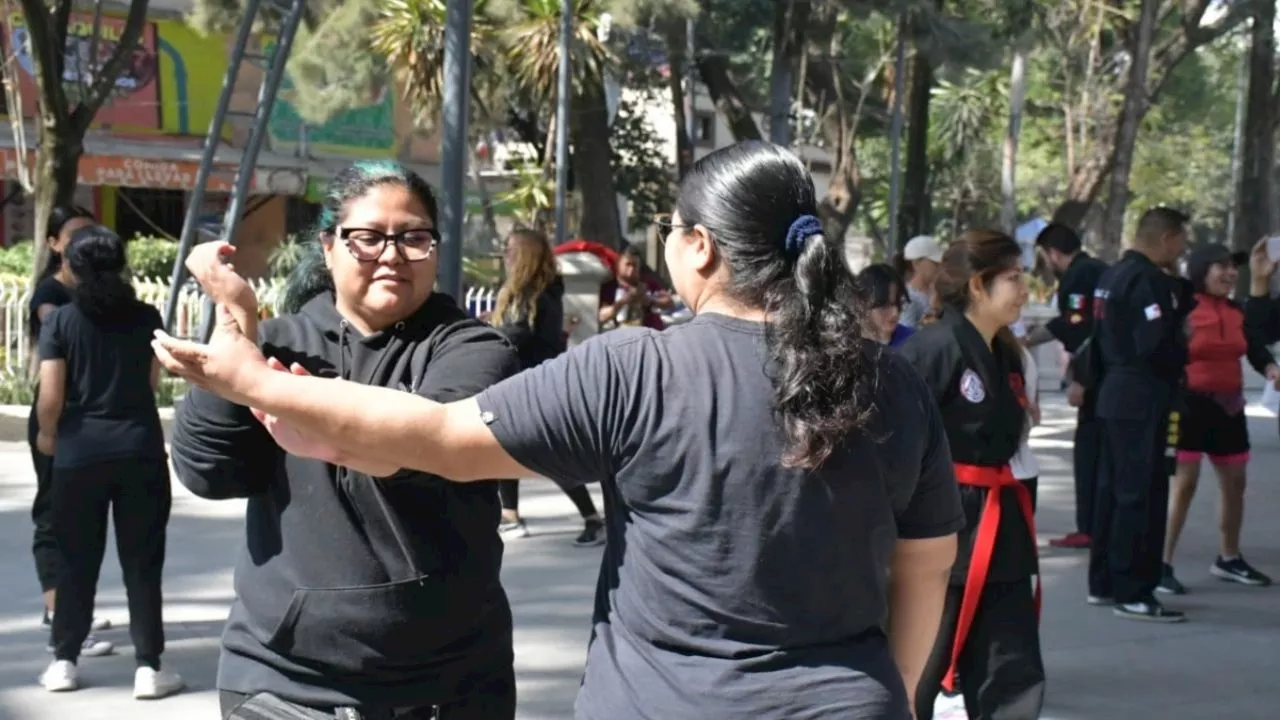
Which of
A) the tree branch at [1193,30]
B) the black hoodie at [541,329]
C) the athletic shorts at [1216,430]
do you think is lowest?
the athletic shorts at [1216,430]

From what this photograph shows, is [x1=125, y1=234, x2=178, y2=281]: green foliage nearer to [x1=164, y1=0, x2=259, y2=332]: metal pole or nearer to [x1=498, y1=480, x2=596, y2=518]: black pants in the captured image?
[x1=164, y1=0, x2=259, y2=332]: metal pole

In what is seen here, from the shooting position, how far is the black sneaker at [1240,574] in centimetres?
846

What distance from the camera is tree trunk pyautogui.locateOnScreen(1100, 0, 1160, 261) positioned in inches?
850

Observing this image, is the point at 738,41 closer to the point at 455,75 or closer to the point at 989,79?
the point at 455,75

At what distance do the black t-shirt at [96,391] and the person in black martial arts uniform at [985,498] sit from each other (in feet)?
8.95

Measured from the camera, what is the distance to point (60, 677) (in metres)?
6.11

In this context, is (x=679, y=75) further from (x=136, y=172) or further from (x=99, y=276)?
(x=99, y=276)

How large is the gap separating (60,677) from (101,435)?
3.07 ft

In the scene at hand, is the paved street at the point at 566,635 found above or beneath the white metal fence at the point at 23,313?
beneath

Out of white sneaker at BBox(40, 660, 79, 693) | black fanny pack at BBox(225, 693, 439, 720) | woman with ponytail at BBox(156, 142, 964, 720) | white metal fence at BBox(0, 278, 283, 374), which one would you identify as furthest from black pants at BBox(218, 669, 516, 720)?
white metal fence at BBox(0, 278, 283, 374)

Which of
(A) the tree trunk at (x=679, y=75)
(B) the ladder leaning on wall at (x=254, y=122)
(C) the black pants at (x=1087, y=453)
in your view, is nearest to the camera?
(C) the black pants at (x=1087, y=453)

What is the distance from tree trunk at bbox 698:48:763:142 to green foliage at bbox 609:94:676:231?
5323mm

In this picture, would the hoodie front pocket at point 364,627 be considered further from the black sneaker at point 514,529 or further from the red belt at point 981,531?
the black sneaker at point 514,529

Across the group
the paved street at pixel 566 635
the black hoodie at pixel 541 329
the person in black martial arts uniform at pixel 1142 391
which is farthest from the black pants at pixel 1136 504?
the black hoodie at pixel 541 329
